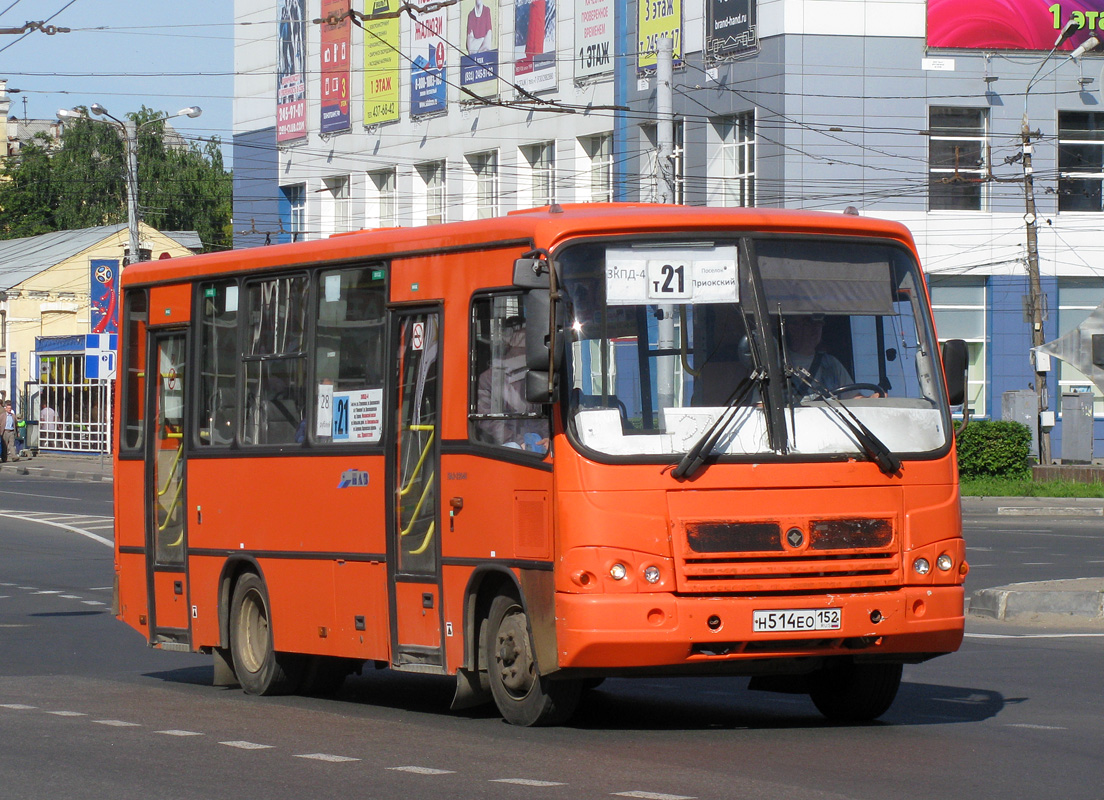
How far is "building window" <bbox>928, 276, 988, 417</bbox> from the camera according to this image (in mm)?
44719

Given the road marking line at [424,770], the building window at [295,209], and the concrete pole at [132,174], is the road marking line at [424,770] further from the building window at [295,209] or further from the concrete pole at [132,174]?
the building window at [295,209]

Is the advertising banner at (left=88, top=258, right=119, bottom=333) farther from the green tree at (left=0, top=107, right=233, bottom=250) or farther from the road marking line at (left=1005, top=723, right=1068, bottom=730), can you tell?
the green tree at (left=0, top=107, right=233, bottom=250)

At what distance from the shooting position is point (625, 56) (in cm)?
4766

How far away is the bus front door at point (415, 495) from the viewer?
1041 cm

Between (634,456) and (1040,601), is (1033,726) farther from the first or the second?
(1040,601)

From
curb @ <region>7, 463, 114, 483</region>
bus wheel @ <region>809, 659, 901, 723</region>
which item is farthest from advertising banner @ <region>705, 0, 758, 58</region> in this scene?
bus wheel @ <region>809, 659, 901, 723</region>

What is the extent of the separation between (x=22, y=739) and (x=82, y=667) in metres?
4.59

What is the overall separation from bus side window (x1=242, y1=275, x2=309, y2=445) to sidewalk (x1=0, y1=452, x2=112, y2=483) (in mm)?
35691

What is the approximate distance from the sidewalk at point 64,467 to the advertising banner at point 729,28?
17945mm

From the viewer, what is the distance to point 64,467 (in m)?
53.6

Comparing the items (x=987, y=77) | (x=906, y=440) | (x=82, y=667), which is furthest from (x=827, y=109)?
(x=906, y=440)

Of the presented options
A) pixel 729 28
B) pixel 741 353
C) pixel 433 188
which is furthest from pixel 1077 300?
pixel 741 353

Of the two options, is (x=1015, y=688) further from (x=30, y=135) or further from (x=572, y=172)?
(x=30, y=135)

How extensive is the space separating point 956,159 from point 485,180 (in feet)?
53.9
